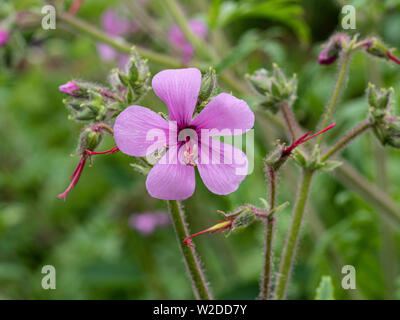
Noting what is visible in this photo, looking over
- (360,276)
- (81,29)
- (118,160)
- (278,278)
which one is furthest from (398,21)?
(278,278)

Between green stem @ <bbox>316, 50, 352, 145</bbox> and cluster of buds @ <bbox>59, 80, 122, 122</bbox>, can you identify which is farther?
green stem @ <bbox>316, 50, 352, 145</bbox>

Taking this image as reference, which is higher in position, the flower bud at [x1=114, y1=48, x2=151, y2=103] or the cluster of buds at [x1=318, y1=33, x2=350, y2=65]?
the cluster of buds at [x1=318, y1=33, x2=350, y2=65]

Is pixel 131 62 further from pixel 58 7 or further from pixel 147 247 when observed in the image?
pixel 147 247

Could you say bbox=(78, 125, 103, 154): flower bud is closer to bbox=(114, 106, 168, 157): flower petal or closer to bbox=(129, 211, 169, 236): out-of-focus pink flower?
bbox=(114, 106, 168, 157): flower petal

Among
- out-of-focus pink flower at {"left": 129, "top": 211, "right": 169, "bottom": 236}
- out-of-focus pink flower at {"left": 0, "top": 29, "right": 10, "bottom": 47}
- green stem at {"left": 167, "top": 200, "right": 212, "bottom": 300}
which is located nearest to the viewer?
green stem at {"left": 167, "top": 200, "right": 212, "bottom": 300}

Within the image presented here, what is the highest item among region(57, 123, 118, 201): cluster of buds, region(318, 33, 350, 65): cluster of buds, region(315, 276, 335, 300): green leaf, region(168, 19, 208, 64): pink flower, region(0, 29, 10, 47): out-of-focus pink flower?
region(168, 19, 208, 64): pink flower

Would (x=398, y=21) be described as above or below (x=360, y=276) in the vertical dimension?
above

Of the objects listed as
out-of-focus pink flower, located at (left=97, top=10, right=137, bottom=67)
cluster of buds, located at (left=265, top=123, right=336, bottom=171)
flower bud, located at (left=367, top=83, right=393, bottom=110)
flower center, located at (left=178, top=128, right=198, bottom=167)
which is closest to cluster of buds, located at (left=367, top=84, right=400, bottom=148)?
flower bud, located at (left=367, top=83, right=393, bottom=110)

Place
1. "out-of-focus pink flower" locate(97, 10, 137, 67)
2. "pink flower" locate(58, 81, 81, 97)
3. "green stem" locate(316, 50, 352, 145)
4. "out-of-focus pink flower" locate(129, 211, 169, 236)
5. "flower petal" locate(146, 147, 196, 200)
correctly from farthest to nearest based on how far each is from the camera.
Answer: "out-of-focus pink flower" locate(129, 211, 169, 236) < "out-of-focus pink flower" locate(97, 10, 137, 67) < "green stem" locate(316, 50, 352, 145) < "pink flower" locate(58, 81, 81, 97) < "flower petal" locate(146, 147, 196, 200)
